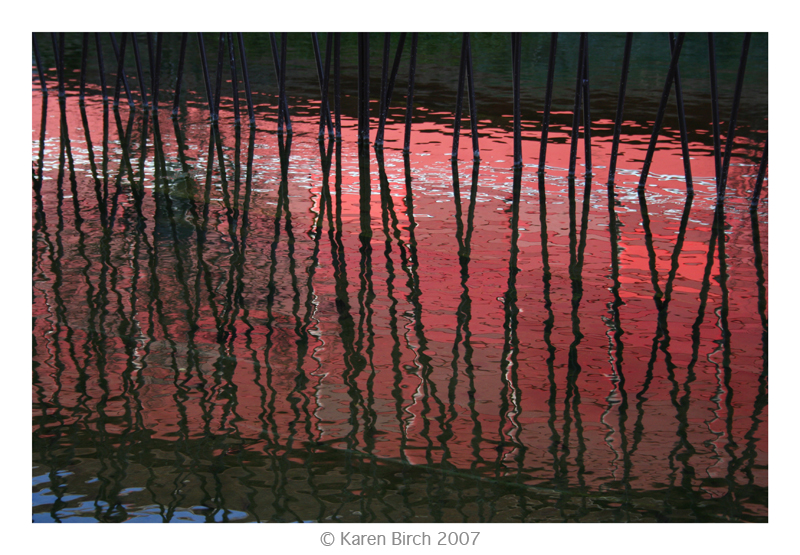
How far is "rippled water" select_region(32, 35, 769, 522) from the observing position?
250 centimetres

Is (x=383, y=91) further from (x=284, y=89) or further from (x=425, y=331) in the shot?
(x=425, y=331)

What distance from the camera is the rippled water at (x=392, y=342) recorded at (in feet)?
8.20

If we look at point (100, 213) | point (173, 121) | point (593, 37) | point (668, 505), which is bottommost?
point (668, 505)

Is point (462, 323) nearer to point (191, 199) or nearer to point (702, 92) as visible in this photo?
point (191, 199)

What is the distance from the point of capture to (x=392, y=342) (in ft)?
11.1

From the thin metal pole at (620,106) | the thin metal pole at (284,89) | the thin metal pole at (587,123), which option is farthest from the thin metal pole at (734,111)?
the thin metal pole at (284,89)

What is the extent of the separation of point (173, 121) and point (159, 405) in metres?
5.30

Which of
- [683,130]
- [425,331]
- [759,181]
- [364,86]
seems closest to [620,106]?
[683,130]

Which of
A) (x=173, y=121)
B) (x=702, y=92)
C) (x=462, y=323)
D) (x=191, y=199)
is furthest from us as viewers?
(x=702, y=92)

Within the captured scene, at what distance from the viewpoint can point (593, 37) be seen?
14.5m

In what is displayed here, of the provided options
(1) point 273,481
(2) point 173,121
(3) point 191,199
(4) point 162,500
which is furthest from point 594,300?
(2) point 173,121

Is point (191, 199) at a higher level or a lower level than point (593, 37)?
lower

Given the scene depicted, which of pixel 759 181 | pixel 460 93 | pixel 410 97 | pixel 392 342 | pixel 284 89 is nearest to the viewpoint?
pixel 392 342

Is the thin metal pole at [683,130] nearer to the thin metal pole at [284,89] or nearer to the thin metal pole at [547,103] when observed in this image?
the thin metal pole at [547,103]
